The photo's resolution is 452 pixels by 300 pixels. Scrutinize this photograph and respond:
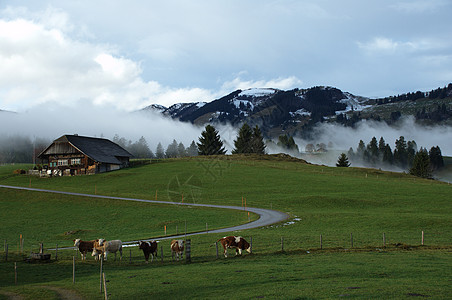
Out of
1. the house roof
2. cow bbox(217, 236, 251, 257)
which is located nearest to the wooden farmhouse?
the house roof

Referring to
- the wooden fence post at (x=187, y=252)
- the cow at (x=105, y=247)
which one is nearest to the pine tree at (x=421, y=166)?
the wooden fence post at (x=187, y=252)

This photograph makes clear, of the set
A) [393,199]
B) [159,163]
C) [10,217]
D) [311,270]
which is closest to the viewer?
[311,270]

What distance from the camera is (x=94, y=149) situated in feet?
388

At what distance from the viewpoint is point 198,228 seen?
5075cm

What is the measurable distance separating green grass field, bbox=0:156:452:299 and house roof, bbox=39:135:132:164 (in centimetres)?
1032

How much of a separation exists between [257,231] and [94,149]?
86.1 metres

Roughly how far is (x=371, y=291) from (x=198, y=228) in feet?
117

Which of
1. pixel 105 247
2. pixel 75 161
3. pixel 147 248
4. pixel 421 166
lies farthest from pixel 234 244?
pixel 421 166

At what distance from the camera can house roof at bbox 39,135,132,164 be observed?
11306cm

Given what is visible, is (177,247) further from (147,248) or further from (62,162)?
(62,162)

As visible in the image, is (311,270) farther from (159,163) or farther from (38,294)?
(159,163)

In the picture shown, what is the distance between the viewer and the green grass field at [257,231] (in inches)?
779

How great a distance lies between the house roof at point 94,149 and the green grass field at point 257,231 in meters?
10.3

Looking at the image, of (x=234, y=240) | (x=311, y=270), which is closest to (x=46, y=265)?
(x=234, y=240)
